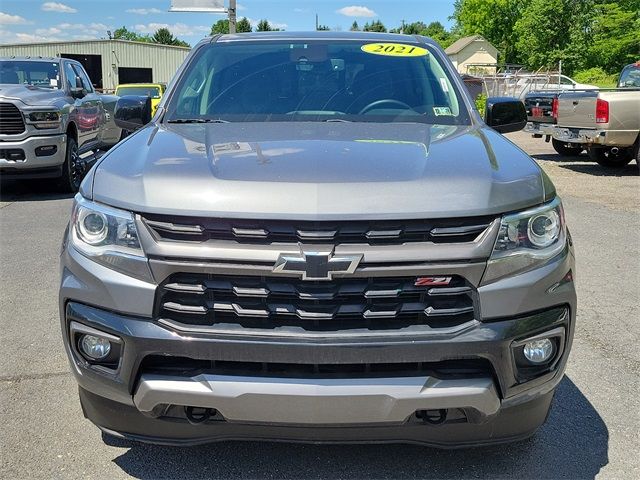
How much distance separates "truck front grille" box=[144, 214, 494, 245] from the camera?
2.25m

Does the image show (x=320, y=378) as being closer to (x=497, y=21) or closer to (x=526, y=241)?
(x=526, y=241)

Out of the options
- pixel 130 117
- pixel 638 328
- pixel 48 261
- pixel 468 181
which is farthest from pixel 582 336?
pixel 48 261

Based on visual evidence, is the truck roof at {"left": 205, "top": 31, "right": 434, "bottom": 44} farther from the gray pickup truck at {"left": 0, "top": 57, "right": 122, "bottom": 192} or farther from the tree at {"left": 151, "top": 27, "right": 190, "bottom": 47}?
the tree at {"left": 151, "top": 27, "right": 190, "bottom": 47}

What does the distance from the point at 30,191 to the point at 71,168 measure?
3.31 ft

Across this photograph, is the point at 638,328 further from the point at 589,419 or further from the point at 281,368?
the point at 281,368

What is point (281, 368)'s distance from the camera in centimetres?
230

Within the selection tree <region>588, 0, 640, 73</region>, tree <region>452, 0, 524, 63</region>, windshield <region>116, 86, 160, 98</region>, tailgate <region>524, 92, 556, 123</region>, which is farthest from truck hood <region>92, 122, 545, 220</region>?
tree <region>452, 0, 524, 63</region>

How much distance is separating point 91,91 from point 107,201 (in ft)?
35.3

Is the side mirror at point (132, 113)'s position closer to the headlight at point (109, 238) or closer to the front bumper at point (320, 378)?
the headlight at point (109, 238)

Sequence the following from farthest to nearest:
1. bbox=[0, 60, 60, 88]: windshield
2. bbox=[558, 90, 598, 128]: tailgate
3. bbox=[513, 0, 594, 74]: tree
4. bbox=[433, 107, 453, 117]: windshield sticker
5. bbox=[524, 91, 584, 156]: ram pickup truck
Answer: bbox=[513, 0, 594, 74]: tree → bbox=[524, 91, 584, 156]: ram pickup truck → bbox=[558, 90, 598, 128]: tailgate → bbox=[0, 60, 60, 88]: windshield → bbox=[433, 107, 453, 117]: windshield sticker

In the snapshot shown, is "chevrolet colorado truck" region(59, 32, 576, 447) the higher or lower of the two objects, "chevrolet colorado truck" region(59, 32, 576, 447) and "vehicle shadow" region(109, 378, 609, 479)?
the higher

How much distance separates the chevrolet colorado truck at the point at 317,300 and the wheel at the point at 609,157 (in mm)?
11602

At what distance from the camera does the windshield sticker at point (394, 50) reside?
4.08 m

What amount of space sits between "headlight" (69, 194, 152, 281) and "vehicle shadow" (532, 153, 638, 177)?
1174 cm
